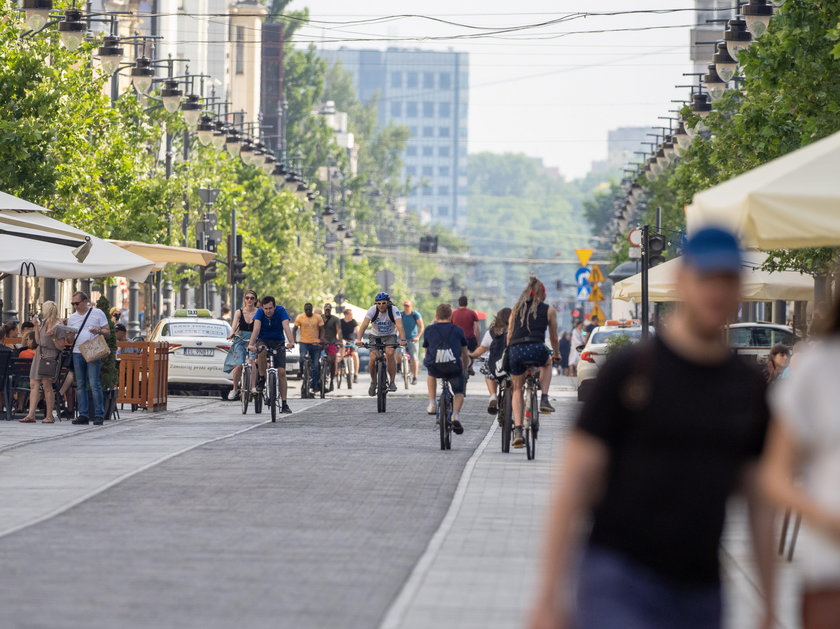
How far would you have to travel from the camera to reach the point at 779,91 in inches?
954

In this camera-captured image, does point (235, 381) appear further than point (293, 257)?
No

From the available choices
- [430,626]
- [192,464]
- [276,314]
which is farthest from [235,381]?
[430,626]

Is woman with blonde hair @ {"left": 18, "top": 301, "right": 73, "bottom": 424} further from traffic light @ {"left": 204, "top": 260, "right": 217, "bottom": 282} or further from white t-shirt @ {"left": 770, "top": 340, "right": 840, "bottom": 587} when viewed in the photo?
traffic light @ {"left": 204, "top": 260, "right": 217, "bottom": 282}

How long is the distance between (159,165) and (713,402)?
4807 centimetres

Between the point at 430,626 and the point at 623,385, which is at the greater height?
the point at 623,385

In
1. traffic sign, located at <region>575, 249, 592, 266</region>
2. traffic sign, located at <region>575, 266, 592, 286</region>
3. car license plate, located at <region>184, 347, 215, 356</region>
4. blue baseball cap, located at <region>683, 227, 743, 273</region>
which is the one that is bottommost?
car license plate, located at <region>184, 347, 215, 356</region>

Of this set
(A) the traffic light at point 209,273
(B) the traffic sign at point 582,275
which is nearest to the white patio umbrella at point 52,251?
(A) the traffic light at point 209,273

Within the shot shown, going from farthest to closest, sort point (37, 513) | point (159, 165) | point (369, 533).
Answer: point (159, 165), point (37, 513), point (369, 533)

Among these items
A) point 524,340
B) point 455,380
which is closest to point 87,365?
point 455,380

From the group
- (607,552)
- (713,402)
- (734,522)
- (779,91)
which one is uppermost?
(779,91)

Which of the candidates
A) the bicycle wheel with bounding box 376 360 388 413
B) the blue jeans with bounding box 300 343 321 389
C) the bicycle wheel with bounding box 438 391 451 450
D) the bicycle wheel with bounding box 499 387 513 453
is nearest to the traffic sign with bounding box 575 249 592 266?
the blue jeans with bounding box 300 343 321 389

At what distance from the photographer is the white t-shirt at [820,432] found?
5035mm

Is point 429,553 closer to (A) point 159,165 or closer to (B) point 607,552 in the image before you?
(B) point 607,552

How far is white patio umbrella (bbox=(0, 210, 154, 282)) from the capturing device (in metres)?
21.9
